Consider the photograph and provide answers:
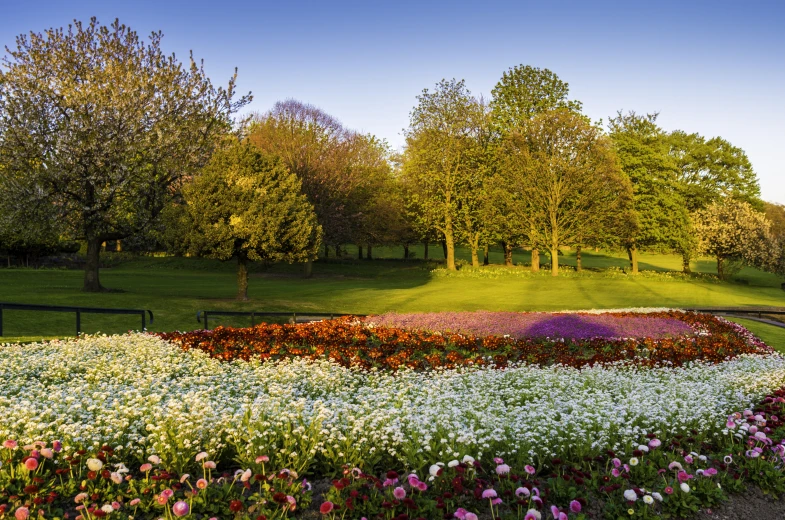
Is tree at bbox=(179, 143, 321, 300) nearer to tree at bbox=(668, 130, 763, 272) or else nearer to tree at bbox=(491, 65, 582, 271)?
tree at bbox=(491, 65, 582, 271)

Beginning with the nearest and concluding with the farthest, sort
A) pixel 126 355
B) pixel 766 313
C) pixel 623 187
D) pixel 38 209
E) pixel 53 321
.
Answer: pixel 126 355
pixel 53 321
pixel 766 313
pixel 38 209
pixel 623 187

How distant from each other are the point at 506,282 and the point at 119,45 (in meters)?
30.6

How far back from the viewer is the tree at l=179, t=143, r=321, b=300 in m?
27.9

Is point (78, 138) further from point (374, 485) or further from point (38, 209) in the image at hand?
point (374, 485)

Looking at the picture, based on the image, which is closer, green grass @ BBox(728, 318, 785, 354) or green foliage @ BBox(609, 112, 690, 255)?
green grass @ BBox(728, 318, 785, 354)

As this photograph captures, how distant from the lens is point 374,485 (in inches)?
224

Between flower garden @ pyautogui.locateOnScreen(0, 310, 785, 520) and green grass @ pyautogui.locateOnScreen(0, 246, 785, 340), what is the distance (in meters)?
11.2

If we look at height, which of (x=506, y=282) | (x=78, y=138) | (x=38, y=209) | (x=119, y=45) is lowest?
(x=506, y=282)

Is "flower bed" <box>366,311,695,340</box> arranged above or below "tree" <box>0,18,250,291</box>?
below

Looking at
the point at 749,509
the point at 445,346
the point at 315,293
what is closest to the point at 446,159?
the point at 315,293

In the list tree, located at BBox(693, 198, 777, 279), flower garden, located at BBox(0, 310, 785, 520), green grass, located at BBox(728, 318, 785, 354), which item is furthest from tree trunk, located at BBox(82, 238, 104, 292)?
tree, located at BBox(693, 198, 777, 279)

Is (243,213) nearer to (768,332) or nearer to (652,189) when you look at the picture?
(768,332)

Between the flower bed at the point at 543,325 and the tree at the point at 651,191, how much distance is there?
3925 cm

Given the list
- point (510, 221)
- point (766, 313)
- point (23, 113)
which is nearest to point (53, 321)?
point (23, 113)
